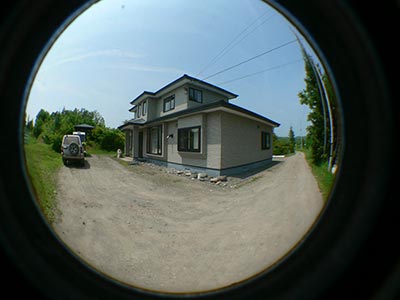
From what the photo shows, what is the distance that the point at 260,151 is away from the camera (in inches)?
35.7

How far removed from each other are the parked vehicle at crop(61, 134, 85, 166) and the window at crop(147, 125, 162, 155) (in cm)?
74

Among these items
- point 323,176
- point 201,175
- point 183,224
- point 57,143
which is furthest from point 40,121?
point 323,176

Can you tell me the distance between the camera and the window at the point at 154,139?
4.95 ft

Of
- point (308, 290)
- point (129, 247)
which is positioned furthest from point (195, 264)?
point (308, 290)

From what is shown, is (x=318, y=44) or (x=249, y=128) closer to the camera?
(x=318, y=44)

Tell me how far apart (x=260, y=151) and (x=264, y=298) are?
0.66 meters

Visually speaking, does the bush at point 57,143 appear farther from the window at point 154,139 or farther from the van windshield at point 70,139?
the window at point 154,139

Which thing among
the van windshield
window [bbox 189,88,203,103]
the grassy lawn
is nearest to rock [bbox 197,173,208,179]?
window [bbox 189,88,203,103]

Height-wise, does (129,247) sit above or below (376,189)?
below

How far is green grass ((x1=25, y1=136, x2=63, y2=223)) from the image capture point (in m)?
0.53

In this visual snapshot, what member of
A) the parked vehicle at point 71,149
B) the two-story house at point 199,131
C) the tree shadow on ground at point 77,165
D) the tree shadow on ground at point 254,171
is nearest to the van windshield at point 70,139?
the parked vehicle at point 71,149

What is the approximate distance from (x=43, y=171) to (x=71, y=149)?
15 centimetres

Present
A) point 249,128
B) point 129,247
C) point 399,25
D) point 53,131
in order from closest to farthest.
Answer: point 399,25
point 53,131
point 129,247
point 249,128

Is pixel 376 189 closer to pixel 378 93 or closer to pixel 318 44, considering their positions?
pixel 378 93
